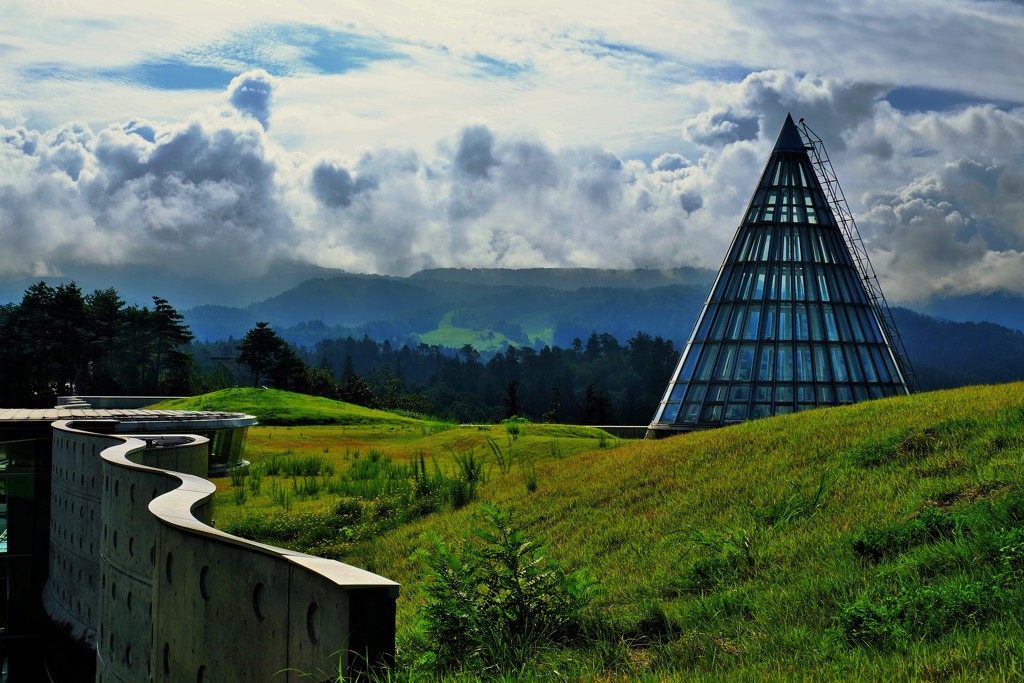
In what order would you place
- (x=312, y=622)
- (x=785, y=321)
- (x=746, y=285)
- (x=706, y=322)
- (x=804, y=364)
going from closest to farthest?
(x=312, y=622) → (x=804, y=364) → (x=785, y=321) → (x=746, y=285) → (x=706, y=322)

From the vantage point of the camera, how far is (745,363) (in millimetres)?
38219

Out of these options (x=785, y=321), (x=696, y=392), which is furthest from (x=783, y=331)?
(x=696, y=392)

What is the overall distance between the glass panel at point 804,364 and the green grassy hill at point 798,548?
2027 centimetres

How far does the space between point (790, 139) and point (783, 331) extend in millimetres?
9274

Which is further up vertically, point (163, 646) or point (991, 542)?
point (991, 542)

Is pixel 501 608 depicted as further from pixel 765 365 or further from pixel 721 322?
pixel 721 322

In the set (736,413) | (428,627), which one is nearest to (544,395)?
(736,413)

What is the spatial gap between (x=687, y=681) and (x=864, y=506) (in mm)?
4632

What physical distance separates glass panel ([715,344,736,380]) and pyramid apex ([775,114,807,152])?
9.58 meters

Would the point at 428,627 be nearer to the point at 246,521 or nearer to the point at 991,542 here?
the point at 991,542

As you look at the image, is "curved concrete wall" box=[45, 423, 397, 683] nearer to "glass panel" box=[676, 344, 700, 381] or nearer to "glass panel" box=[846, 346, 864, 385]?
"glass panel" box=[676, 344, 700, 381]

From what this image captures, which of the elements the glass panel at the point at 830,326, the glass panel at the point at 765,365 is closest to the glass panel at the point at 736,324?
the glass panel at the point at 765,365

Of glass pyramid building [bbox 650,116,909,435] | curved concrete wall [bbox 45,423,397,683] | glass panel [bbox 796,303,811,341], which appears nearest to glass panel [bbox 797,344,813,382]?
glass pyramid building [bbox 650,116,909,435]

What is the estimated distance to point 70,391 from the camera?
268ft
